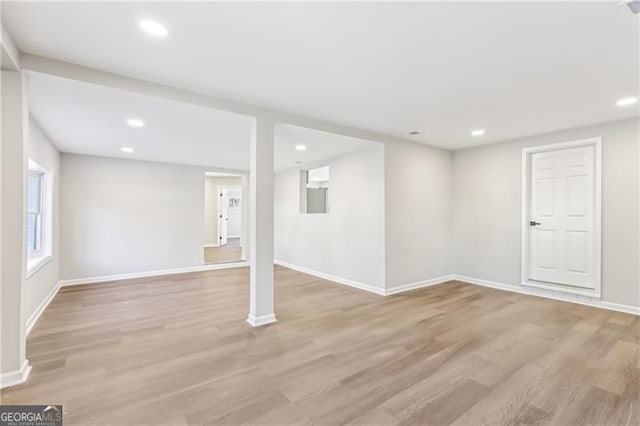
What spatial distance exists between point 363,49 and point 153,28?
1453 millimetres

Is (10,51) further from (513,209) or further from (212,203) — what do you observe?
(212,203)

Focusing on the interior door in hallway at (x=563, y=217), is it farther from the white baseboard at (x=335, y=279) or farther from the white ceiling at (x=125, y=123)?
the white ceiling at (x=125, y=123)

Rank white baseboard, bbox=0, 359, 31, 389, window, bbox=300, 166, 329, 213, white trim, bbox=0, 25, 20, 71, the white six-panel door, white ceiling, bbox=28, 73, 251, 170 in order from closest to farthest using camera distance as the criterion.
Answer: white trim, bbox=0, 25, 20, 71, white baseboard, bbox=0, 359, 31, 389, white ceiling, bbox=28, 73, 251, 170, the white six-panel door, window, bbox=300, 166, 329, 213

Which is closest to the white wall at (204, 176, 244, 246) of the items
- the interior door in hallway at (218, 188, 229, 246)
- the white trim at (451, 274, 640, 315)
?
the interior door in hallway at (218, 188, 229, 246)

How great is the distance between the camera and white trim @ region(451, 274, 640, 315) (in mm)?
3760

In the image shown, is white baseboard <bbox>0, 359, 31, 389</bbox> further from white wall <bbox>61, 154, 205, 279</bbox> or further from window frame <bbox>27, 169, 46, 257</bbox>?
white wall <bbox>61, 154, 205, 279</bbox>

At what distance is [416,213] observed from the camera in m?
5.04

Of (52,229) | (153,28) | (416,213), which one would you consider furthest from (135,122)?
(416,213)

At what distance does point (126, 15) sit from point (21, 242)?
1808 mm

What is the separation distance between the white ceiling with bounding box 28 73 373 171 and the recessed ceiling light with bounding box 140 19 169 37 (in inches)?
36.3

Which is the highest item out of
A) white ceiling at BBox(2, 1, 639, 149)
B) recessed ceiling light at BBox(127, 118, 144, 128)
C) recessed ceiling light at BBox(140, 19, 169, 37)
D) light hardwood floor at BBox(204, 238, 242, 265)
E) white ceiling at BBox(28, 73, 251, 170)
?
white ceiling at BBox(2, 1, 639, 149)

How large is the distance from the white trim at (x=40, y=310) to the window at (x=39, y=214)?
1.80 feet

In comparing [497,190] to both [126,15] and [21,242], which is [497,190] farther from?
[21,242]

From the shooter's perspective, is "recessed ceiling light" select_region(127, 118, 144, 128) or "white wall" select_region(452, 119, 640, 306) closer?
"recessed ceiling light" select_region(127, 118, 144, 128)
